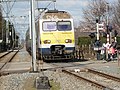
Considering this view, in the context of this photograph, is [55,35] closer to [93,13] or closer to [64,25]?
[64,25]

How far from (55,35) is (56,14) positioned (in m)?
1.73

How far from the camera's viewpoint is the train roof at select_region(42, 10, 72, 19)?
27619 mm

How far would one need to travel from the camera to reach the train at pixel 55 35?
88.4ft

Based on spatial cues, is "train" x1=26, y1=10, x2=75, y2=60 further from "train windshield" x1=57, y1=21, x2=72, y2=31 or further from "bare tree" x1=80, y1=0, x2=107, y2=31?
"bare tree" x1=80, y1=0, x2=107, y2=31

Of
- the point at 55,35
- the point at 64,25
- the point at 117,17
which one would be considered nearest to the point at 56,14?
the point at 64,25

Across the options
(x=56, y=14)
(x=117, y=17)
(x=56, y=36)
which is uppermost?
(x=117, y=17)

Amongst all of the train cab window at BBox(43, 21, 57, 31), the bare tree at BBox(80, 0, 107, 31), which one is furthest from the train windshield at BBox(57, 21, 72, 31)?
the bare tree at BBox(80, 0, 107, 31)

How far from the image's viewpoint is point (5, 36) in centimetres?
9688

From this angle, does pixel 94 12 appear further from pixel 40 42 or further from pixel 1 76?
pixel 1 76

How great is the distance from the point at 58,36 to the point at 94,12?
45.6 meters

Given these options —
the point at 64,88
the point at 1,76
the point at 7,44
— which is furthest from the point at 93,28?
the point at 64,88

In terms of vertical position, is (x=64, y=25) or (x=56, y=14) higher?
(x=56, y=14)

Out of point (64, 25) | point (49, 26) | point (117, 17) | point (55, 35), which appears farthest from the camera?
point (117, 17)

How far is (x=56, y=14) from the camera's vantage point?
2791 cm
